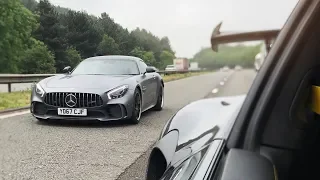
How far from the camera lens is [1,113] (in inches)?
289

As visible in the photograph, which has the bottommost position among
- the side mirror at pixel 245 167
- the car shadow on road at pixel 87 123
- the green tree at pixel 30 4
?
the car shadow on road at pixel 87 123

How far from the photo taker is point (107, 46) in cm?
249

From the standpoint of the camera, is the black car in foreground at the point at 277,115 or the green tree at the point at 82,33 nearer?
the black car in foreground at the point at 277,115

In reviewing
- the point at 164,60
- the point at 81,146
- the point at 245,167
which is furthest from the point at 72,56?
the point at 81,146

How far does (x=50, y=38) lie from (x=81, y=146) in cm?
218

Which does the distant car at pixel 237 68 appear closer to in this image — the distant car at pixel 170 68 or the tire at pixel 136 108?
the distant car at pixel 170 68

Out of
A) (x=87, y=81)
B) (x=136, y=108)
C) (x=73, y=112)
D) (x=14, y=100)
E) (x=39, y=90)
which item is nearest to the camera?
(x=73, y=112)

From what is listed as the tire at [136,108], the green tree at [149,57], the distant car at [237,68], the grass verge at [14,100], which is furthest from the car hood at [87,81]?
the distant car at [237,68]

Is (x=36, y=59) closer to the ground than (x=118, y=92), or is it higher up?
higher up

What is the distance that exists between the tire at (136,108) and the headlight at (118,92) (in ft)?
0.65

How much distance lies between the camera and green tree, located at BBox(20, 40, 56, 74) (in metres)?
2.63

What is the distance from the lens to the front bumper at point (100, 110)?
5707 millimetres

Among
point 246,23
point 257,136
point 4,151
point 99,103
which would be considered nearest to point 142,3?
point 246,23

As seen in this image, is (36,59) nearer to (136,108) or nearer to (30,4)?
(30,4)
